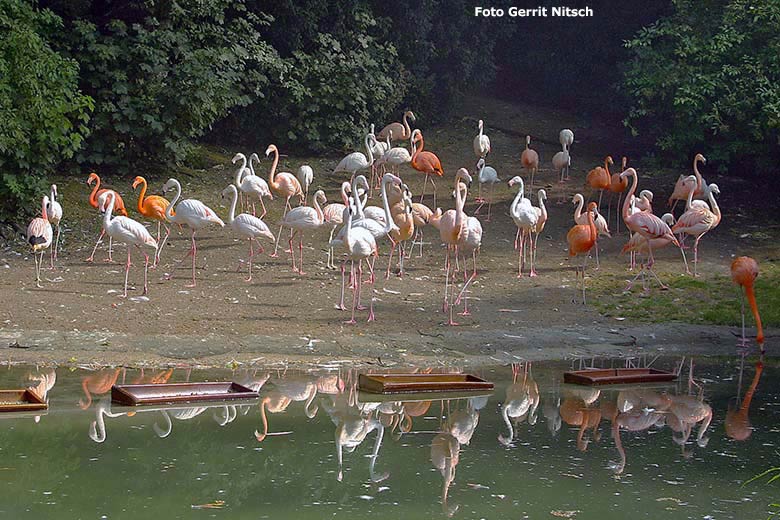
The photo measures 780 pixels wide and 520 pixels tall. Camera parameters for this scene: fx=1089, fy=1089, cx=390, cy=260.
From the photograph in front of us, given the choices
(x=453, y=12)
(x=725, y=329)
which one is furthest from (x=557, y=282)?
(x=453, y=12)

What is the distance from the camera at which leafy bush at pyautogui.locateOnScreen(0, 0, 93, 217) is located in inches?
495

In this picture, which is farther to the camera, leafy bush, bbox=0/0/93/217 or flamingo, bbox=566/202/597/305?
leafy bush, bbox=0/0/93/217

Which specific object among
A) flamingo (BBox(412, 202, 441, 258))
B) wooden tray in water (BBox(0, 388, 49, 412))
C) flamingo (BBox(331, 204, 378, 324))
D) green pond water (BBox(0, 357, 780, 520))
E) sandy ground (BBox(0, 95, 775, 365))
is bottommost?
green pond water (BBox(0, 357, 780, 520))

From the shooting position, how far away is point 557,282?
11953 mm

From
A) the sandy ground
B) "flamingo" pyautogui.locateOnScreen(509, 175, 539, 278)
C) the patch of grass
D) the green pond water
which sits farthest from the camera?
"flamingo" pyautogui.locateOnScreen(509, 175, 539, 278)

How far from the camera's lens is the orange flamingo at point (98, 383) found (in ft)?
23.7

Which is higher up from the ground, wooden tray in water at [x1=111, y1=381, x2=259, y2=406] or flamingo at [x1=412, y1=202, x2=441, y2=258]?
flamingo at [x1=412, y1=202, x2=441, y2=258]

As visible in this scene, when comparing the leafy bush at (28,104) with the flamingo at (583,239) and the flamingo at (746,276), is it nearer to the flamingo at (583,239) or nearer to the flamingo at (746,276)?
the flamingo at (583,239)

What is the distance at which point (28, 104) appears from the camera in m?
12.8

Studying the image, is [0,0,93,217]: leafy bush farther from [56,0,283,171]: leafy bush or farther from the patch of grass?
the patch of grass

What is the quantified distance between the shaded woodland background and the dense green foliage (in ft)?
0.09

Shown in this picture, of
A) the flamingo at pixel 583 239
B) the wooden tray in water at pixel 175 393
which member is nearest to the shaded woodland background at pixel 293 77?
the flamingo at pixel 583 239

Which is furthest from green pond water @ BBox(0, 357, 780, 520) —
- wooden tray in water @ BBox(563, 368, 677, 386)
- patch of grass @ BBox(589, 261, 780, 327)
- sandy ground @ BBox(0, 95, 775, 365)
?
patch of grass @ BBox(589, 261, 780, 327)

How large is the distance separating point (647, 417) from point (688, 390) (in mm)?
1036
